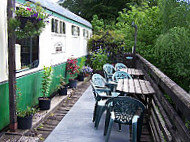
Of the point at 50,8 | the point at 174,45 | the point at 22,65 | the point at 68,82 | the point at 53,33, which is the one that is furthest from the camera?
the point at 174,45

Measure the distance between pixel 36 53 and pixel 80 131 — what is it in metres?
1.86

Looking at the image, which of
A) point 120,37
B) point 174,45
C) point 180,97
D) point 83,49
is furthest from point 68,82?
point 180,97

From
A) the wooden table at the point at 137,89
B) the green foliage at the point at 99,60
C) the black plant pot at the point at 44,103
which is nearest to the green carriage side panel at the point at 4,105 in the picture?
the black plant pot at the point at 44,103

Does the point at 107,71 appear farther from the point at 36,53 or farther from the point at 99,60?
the point at 36,53

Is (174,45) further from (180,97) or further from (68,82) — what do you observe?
(180,97)

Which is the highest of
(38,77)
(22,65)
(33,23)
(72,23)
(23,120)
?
(72,23)

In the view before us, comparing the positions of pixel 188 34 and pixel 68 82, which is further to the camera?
pixel 188 34

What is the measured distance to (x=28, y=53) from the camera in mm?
4117

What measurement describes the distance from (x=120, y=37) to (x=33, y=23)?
6627 millimetres

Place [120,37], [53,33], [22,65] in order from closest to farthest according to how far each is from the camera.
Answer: [22,65] < [53,33] < [120,37]

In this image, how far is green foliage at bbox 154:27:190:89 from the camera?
8078mm

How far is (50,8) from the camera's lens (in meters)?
5.25

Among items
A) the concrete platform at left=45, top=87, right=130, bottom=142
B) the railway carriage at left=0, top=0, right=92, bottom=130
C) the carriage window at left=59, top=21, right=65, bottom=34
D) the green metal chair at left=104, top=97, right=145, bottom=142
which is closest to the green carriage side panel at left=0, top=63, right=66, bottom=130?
the railway carriage at left=0, top=0, right=92, bottom=130

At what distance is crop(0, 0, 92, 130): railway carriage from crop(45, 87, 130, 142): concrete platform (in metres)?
0.80
